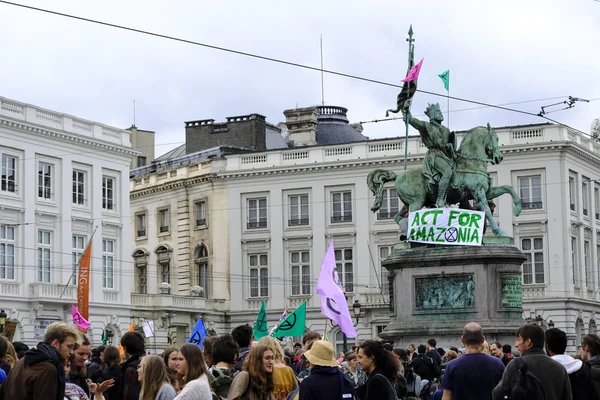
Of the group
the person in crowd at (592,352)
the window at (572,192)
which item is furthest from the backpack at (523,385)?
the window at (572,192)

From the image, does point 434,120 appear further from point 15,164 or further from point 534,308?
point 534,308

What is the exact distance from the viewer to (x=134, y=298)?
6500cm

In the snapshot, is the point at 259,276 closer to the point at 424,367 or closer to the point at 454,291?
the point at 454,291

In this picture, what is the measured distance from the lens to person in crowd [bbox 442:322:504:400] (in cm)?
1238

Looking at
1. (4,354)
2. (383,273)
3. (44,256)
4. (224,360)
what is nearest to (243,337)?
(224,360)

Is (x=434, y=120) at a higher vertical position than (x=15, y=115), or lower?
lower

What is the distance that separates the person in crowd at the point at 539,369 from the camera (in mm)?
11047

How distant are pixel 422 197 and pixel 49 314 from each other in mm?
30094

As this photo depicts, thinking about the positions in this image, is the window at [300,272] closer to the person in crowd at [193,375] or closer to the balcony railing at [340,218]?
the balcony railing at [340,218]

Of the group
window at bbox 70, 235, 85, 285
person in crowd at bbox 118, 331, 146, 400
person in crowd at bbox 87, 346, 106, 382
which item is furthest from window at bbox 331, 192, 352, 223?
person in crowd at bbox 118, 331, 146, 400

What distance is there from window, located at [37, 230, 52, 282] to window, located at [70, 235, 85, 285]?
4.38 ft

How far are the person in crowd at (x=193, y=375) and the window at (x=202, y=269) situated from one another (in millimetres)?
60515

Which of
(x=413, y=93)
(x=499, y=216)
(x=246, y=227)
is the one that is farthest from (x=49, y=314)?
(x=413, y=93)

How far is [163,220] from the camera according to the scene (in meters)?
74.3
